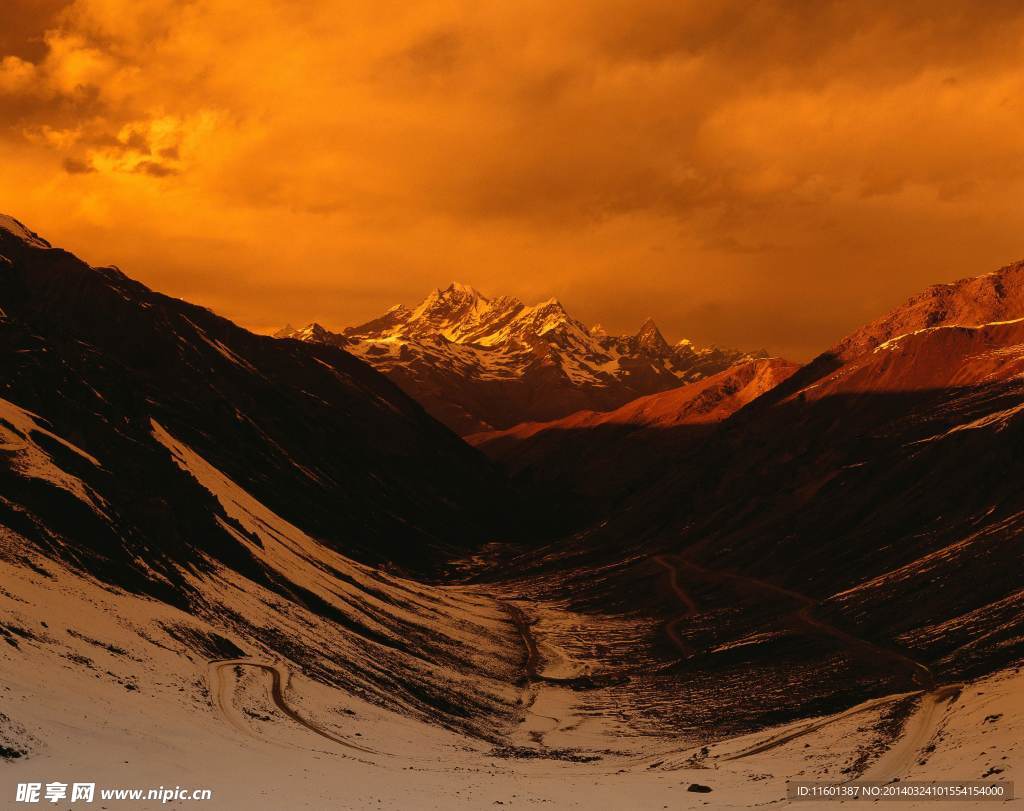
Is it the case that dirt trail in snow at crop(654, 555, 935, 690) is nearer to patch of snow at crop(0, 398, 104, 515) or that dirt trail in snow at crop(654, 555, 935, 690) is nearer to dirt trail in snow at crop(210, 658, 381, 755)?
dirt trail in snow at crop(210, 658, 381, 755)

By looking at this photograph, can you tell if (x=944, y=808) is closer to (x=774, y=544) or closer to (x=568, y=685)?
(x=568, y=685)

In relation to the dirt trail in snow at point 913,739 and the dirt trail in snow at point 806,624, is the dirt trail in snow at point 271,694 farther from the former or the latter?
the dirt trail in snow at point 806,624

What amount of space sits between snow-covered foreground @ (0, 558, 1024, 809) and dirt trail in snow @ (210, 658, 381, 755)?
21 cm

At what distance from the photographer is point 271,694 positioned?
71.9 meters

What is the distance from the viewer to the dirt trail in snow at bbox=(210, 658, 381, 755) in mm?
63594

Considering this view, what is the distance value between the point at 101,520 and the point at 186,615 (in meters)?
12.2

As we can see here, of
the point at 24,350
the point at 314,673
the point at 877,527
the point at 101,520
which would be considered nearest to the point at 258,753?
the point at 314,673

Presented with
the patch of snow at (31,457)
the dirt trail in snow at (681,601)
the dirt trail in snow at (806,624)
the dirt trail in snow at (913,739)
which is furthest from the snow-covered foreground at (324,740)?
the dirt trail in snow at (681,601)

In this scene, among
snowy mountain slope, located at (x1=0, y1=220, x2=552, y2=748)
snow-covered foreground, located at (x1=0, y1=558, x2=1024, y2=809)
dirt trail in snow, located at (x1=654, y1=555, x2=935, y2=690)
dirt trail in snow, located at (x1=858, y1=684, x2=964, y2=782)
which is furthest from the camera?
dirt trail in snow, located at (x1=654, y1=555, x2=935, y2=690)

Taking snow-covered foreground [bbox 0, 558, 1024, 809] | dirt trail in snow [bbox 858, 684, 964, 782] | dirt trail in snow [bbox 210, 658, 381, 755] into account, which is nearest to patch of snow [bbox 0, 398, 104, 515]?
snow-covered foreground [bbox 0, 558, 1024, 809]

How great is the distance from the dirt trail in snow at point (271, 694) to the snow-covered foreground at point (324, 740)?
0.21m

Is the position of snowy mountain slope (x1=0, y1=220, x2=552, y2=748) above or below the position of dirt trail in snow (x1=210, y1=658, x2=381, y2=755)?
above

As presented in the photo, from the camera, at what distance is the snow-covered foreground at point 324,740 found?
46500 millimetres

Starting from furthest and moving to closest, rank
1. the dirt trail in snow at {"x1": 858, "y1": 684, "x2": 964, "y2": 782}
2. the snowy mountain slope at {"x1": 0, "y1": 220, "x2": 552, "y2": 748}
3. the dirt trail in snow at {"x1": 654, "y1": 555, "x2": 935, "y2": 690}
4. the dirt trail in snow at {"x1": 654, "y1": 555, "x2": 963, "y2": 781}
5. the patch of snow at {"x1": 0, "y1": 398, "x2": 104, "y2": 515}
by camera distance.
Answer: the dirt trail in snow at {"x1": 654, "y1": 555, "x2": 935, "y2": 690} < the patch of snow at {"x1": 0, "y1": 398, "x2": 104, "y2": 515} < the snowy mountain slope at {"x1": 0, "y1": 220, "x2": 552, "y2": 748} < the dirt trail in snow at {"x1": 654, "y1": 555, "x2": 963, "y2": 781} < the dirt trail in snow at {"x1": 858, "y1": 684, "x2": 964, "y2": 782}
